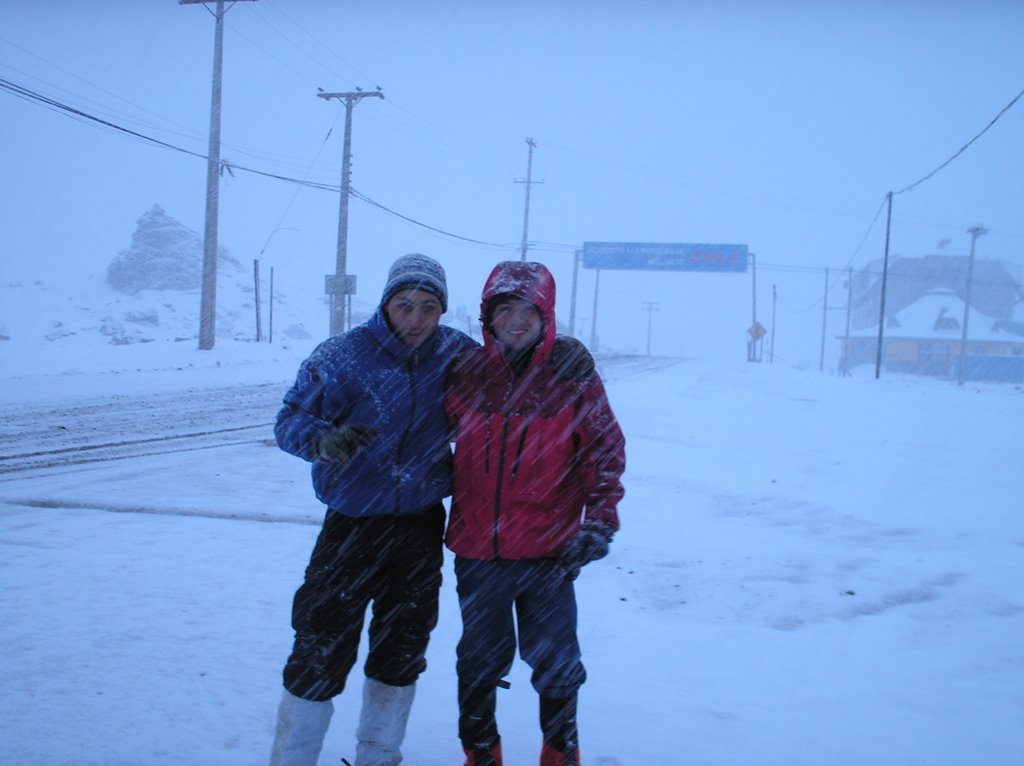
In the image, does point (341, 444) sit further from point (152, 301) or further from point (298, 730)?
point (152, 301)

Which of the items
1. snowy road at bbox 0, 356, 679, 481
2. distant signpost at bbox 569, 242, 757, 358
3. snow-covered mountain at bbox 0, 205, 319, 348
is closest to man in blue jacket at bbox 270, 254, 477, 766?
snowy road at bbox 0, 356, 679, 481

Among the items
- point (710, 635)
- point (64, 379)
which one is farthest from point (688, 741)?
point (64, 379)

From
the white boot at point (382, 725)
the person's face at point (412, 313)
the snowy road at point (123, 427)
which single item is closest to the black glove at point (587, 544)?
the white boot at point (382, 725)

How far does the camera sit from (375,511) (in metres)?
2.23

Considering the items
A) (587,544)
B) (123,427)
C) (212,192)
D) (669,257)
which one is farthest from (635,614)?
(669,257)

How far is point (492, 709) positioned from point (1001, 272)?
92056 millimetres

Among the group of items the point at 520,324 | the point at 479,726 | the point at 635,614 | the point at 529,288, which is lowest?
the point at 635,614

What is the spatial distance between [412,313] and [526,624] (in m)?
1.06

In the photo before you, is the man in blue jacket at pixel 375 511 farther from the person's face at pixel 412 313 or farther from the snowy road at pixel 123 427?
the snowy road at pixel 123 427

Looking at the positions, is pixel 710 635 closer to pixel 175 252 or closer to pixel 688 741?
pixel 688 741

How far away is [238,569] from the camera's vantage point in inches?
161

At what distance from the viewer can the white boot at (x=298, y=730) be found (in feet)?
7.14

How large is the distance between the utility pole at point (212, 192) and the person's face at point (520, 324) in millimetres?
21222

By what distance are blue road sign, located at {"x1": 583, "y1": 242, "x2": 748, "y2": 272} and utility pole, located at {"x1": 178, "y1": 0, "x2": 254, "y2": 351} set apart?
24.5 metres
